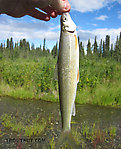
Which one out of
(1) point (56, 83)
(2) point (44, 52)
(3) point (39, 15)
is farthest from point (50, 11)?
(2) point (44, 52)

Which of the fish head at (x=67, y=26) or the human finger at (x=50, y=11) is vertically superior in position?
the human finger at (x=50, y=11)

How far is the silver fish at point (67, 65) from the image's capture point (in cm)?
142

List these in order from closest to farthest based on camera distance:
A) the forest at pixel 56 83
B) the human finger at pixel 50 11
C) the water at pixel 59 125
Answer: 1. the human finger at pixel 50 11
2. the water at pixel 59 125
3. the forest at pixel 56 83

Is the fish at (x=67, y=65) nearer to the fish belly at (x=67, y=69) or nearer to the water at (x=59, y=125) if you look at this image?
the fish belly at (x=67, y=69)

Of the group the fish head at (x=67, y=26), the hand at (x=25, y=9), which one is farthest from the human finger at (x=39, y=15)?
the fish head at (x=67, y=26)

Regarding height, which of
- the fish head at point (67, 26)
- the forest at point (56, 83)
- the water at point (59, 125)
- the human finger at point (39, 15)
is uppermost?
the human finger at point (39, 15)

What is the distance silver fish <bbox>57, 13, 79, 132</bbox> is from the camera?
142 cm

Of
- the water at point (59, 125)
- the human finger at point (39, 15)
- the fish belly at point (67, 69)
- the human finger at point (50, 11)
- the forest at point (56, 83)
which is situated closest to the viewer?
the fish belly at point (67, 69)

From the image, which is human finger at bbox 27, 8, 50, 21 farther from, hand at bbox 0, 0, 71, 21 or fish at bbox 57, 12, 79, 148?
fish at bbox 57, 12, 79, 148

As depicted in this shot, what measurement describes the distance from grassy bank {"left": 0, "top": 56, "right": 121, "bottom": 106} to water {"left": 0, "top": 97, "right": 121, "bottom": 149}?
43 cm

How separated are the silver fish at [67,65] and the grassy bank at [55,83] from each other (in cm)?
575

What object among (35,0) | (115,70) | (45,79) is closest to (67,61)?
(35,0)

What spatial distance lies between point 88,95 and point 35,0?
583 cm

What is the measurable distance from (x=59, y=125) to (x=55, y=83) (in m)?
3.11
